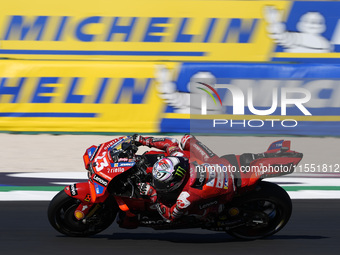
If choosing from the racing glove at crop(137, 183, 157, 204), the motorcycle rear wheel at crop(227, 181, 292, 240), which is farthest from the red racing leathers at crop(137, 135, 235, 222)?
the motorcycle rear wheel at crop(227, 181, 292, 240)

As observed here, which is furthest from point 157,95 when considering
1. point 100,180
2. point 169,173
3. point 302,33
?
point 169,173

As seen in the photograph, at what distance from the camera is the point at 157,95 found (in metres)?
11.6

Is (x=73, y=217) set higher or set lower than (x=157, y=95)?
lower

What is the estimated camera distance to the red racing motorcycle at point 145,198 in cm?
603

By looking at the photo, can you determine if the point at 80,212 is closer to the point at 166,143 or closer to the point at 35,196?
the point at 166,143

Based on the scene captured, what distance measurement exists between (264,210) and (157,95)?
18.1 feet

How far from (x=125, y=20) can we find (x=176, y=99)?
1754mm

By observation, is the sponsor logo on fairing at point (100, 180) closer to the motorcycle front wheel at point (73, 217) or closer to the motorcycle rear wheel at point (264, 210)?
the motorcycle front wheel at point (73, 217)

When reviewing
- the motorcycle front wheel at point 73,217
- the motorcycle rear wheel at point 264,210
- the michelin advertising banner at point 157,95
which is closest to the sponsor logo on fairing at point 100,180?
the motorcycle front wheel at point 73,217

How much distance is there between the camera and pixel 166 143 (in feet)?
21.1

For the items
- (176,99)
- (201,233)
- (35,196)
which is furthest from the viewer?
(176,99)

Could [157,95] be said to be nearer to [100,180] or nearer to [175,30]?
[175,30]

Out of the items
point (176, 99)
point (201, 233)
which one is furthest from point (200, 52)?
point (201, 233)

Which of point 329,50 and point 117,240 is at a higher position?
point 329,50
